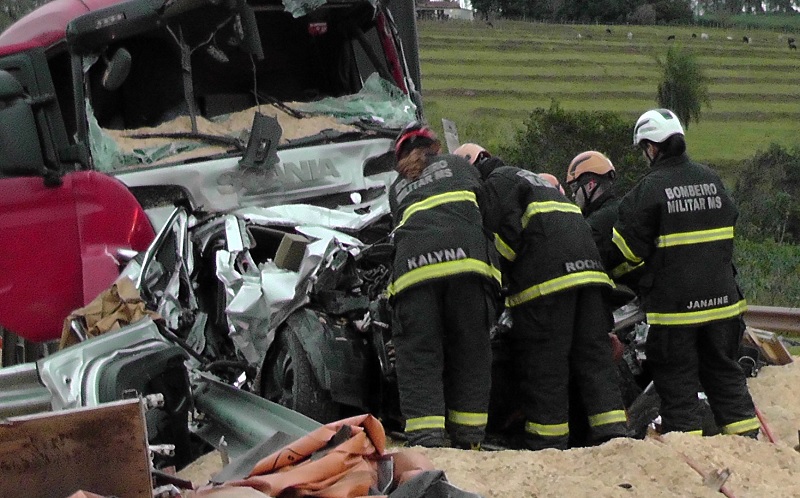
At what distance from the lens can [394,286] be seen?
4.94 m

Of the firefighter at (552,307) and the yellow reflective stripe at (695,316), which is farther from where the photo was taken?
the yellow reflective stripe at (695,316)

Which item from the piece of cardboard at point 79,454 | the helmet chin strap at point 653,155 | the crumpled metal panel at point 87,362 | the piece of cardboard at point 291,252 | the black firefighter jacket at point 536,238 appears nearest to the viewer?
the piece of cardboard at point 79,454

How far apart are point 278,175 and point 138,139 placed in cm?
76

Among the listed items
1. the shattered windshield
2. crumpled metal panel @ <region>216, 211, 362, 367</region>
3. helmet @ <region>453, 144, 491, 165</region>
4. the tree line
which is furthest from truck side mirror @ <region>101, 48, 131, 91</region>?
the tree line

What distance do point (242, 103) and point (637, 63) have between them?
39642 millimetres

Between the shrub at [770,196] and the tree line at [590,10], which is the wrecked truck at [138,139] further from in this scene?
A: the tree line at [590,10]

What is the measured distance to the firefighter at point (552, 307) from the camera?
5176 millimetres

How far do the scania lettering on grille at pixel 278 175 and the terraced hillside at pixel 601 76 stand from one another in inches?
834

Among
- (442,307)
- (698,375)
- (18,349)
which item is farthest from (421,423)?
(18,349)

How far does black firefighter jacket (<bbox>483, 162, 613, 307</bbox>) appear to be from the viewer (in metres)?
5.21

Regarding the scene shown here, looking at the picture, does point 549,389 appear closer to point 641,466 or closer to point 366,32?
point 641,466

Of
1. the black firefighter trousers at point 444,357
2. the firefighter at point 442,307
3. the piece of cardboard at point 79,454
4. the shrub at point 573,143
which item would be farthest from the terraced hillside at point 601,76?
the piece of cardboard at point 79,454

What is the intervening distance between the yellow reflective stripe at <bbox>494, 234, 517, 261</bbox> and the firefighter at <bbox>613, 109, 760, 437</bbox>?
596mm

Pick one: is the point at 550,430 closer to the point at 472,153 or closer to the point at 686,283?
the point at 686,283
